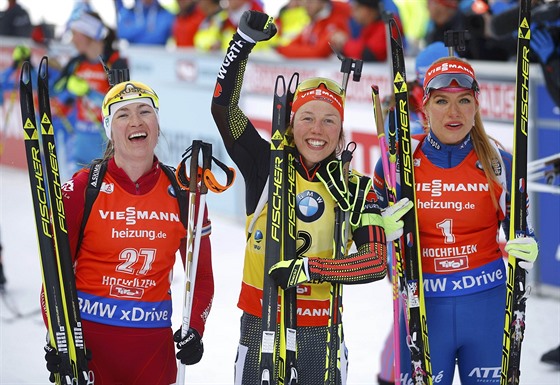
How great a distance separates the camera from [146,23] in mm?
12617

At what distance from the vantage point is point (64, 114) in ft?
30.0

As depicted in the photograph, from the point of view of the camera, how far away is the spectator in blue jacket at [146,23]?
40.9 ft

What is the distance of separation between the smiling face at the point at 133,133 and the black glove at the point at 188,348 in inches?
30.6

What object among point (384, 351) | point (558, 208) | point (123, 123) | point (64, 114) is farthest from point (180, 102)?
point (123, 123)

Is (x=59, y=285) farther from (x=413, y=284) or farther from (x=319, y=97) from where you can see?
(x=413, y=284)

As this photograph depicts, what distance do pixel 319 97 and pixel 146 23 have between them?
29.8 ft

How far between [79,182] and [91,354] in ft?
2.39

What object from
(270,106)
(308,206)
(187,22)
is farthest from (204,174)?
(187,22)

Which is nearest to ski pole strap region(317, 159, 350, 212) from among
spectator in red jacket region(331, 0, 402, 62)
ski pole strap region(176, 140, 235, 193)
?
ski pole strap region(176, 140, 235, 193)

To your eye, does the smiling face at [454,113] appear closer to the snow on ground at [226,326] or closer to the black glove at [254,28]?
the black glove at [254,28]

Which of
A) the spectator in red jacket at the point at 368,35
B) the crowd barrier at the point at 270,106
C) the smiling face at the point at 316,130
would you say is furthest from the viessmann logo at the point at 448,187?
the spectator in red jacket at the point at 368,35

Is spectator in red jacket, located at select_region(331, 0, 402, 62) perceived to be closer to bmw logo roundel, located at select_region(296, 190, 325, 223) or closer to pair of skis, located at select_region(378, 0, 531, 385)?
pair of skis, located at select_region(378, 0, 531, 385)

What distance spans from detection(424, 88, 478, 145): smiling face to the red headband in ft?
1.86

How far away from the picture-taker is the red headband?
3.96 meters
